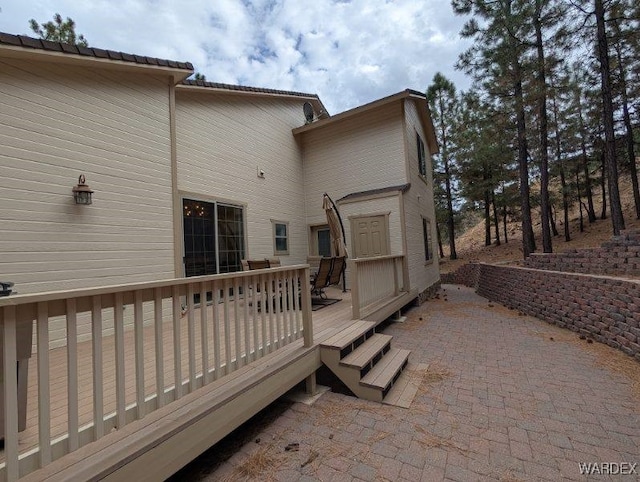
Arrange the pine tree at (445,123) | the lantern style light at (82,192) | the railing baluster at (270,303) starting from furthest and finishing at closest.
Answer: the pine tree at (445,123) → the lantern style light at (82,192) → the railing baluster at (270,303)

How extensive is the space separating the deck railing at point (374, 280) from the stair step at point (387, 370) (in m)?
0.84

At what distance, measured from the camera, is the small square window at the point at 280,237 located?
27.1 ft

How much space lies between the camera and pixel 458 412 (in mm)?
2885

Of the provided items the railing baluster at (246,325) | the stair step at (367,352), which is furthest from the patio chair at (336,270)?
the railing baluster at (246,325)

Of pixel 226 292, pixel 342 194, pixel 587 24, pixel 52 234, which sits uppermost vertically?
pixel 587 24

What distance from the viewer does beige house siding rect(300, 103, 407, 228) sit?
8.46 meters

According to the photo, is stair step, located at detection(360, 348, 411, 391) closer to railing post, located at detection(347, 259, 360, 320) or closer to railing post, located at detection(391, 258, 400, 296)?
railing post, located at detection(347, 259, 360, 320)

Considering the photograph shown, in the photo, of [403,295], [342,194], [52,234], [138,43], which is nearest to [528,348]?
[403,295]

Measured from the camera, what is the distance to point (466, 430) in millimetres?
2598

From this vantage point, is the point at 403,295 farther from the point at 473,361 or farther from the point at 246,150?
the point at 246,150

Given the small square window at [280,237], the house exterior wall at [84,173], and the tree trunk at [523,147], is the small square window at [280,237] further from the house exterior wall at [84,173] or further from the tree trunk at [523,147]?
the tree trunk at [523,147]

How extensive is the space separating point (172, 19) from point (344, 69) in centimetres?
1436

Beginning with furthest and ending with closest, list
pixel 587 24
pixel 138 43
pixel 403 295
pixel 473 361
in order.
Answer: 1. pixel 138 43
2. pixel 587 24
3. pixel 403 295
4. pixel 473 361

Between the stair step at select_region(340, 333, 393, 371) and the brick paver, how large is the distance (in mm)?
376
